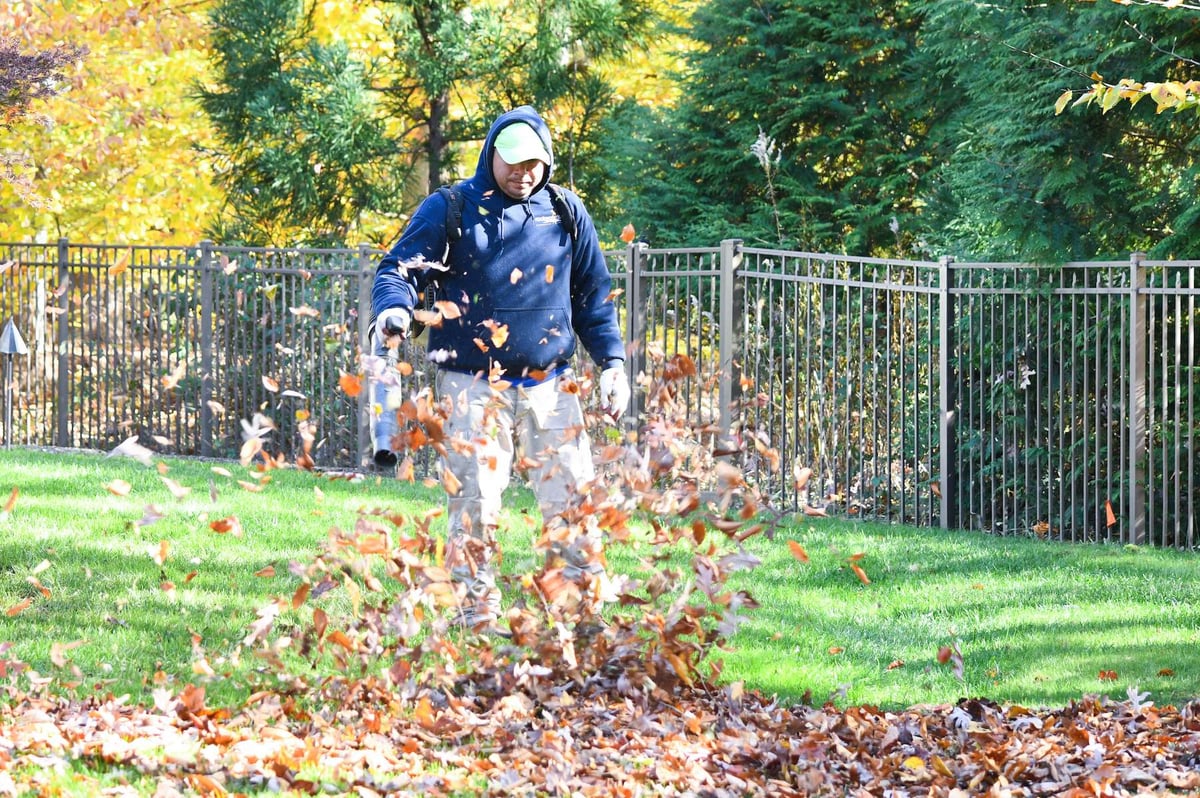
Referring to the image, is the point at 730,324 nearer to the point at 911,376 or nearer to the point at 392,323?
the point at 911,376

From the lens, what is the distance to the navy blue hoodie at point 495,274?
547 centimetres

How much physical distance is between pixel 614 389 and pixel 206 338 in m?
7.88

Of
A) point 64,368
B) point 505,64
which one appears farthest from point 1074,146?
point 64,368

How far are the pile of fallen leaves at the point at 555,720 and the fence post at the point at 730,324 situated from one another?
4.38 meters

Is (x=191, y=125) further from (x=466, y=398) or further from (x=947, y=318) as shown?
(x=466, y=398)

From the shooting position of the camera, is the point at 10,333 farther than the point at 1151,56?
Yes

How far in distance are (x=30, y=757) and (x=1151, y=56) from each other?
286 inches

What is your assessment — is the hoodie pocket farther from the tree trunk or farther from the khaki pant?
the tree trunk

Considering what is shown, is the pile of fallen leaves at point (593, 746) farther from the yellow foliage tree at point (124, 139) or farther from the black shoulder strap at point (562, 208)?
the yellow foliage tree at point (124, 139)

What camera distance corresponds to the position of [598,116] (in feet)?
50.9

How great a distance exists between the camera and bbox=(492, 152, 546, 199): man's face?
5527 mm

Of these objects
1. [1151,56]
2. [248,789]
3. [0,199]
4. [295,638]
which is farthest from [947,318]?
[0,199]

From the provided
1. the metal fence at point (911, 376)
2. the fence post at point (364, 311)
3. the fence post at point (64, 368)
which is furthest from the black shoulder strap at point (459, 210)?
the fence post at point (64, 368)

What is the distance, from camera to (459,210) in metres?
5.53
